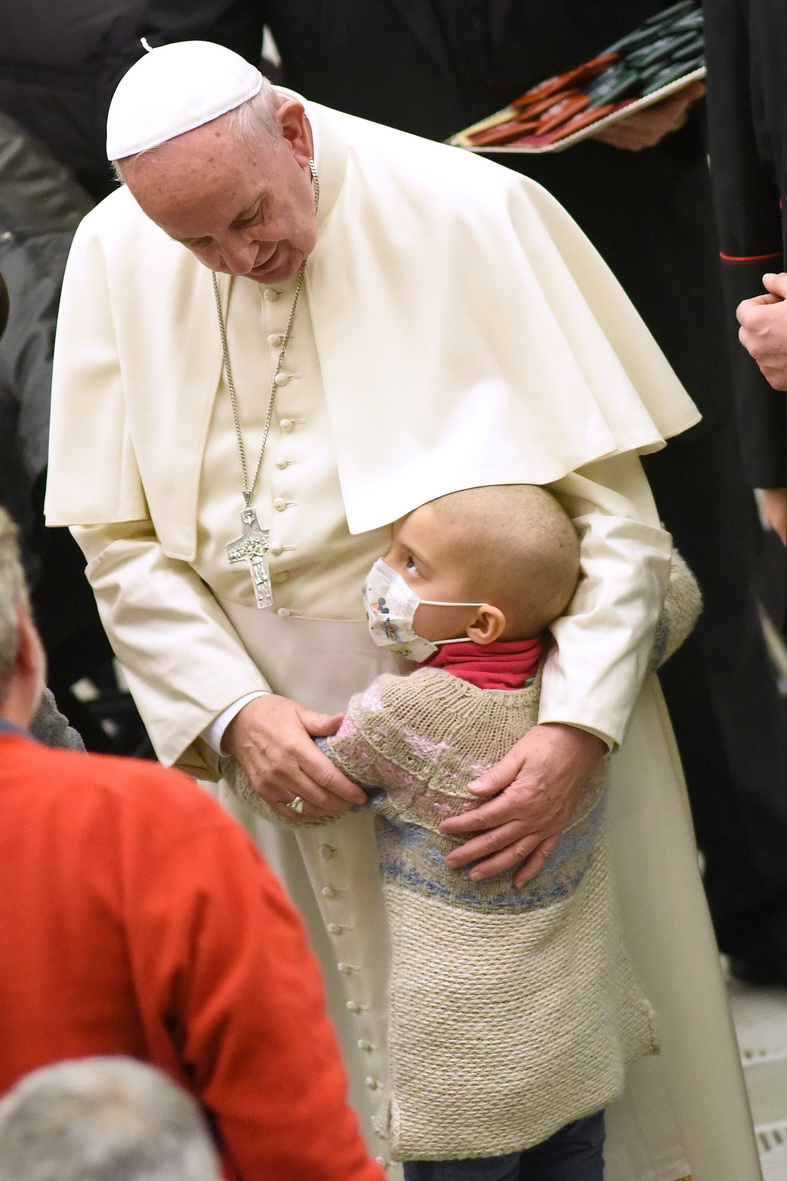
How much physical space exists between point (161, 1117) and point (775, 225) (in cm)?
206

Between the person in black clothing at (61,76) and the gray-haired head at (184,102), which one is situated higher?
the gray-haired head at (184,102)

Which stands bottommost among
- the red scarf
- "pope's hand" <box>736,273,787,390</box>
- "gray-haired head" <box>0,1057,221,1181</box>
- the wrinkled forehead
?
the red scarf

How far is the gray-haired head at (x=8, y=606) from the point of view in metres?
1.44

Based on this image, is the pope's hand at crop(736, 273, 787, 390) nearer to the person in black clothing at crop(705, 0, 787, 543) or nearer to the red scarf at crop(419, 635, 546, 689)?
the person in black clothing at crop(705, 0, 787, 543)

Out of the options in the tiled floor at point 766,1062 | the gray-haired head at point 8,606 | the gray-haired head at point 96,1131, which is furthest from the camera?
the tiled floor at point 766,1062

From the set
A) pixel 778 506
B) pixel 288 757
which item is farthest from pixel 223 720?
pixel 778 506

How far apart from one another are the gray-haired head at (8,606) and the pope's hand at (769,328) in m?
1.35

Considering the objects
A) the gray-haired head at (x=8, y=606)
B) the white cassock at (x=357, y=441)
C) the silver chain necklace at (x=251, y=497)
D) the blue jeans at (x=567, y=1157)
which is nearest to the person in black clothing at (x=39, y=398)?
the white cassock at (x=357, y=441)

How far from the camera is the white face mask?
2238mm

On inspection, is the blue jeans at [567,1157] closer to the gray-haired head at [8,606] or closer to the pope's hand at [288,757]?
the pope's hand at [288,757]

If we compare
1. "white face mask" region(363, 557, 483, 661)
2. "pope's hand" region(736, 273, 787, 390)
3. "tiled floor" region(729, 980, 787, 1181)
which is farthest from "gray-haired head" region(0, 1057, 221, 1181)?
"tiled floor" region(729, 980, 787, 1181)

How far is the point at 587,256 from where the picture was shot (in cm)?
253

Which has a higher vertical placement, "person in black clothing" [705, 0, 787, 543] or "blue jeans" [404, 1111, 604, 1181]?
"person in black clothing" [705, 0, 787, 543]

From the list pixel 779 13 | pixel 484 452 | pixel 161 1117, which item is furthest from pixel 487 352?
pixel 161 1117
